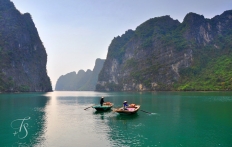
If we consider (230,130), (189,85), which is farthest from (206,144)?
(189,85)

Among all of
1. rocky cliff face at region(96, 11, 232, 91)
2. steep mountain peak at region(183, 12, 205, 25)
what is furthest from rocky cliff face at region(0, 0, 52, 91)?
steep mountain peak at region(183, 12, 205, 25)

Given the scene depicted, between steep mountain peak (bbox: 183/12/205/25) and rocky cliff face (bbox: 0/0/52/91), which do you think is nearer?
rocky cliff face (bbox: 0/0/52/91)

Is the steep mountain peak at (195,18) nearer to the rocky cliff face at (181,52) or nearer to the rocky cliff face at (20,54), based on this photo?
the rocky cliff face at (181,52)

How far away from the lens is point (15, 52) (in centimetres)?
15050

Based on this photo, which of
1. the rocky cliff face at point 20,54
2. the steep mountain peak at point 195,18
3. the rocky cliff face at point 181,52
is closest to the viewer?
the rocky cliff face at point 20,54

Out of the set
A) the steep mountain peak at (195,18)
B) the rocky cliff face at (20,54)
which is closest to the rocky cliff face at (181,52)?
the steep mountain peak at (195,18)

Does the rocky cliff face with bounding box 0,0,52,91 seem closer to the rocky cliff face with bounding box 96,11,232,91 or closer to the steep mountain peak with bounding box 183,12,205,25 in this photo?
the rocky cliff face with bounding box 96,11,232,91

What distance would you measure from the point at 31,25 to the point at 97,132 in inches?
7292

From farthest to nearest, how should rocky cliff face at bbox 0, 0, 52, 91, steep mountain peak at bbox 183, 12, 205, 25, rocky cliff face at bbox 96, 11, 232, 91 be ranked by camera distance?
1. steep mountain peak at bbox 183, 12, 205, 25
2. rocky cliff face at bbox 96, 11, 232, 91
3. rocky cliff face at bbox 0, 0, 52, 91

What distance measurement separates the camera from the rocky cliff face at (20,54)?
447ft

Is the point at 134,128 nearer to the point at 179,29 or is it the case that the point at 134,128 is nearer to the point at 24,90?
the point at 24,90

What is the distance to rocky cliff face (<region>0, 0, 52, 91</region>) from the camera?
13627 cm

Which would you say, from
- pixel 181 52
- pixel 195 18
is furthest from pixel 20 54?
pixel 195 18

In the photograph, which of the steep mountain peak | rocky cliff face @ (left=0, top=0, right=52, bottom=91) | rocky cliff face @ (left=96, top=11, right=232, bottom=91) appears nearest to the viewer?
rocky cliff face @ (left=0, top=0, right=52, bottom=91)
